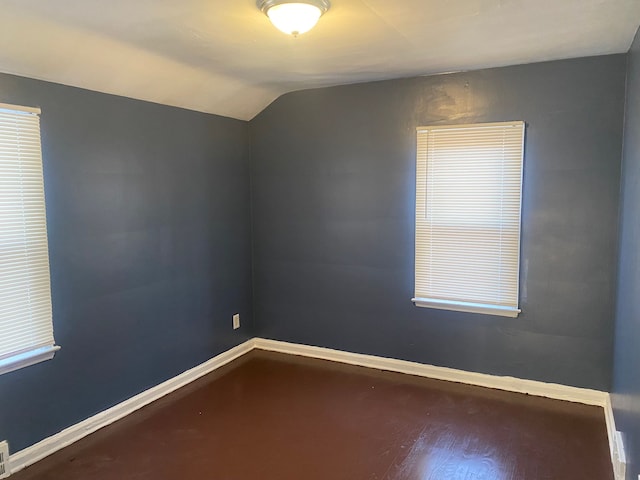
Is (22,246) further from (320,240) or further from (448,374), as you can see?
(448,374)

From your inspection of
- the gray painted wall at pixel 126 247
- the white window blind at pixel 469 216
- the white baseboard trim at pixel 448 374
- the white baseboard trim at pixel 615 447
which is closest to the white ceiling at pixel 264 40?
the gray painted wall at pixel 126 247

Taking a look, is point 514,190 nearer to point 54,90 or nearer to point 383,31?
point 383,31

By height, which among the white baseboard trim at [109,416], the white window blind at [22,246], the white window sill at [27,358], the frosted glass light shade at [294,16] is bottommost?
the white baseboard trim at [109,416]

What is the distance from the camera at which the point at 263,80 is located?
11.4ft

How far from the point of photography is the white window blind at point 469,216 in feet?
10.7

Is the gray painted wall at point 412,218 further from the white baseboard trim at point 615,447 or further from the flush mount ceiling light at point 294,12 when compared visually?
the flush mount ceiling light at point 294,12

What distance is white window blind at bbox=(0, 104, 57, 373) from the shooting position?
2.43 m

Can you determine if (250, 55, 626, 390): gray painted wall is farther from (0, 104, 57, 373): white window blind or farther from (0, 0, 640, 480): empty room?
(0, 104, 57, 373): white window blind

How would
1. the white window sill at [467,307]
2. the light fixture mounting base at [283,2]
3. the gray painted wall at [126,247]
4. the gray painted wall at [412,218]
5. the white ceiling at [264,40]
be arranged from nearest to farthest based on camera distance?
the light fixture mounting base at [283,2], the white ceiling at [264,40], the gray painted wall at [126,247], the gray painted wall at [412,218], the white window sill at [467,307]

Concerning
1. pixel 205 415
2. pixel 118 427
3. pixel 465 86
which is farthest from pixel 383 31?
pixel 118 427

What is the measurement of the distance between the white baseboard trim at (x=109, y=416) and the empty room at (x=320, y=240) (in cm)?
1

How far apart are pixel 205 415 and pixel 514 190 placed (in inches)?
101

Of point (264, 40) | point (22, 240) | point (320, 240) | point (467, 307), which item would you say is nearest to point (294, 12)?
point (264, 40)

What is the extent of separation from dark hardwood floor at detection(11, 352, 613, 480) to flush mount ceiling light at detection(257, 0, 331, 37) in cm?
220
